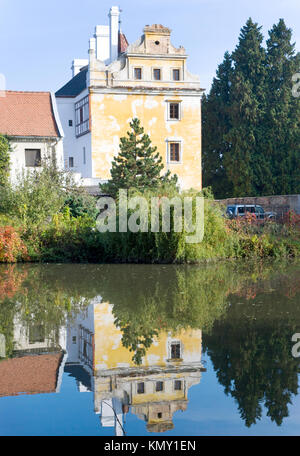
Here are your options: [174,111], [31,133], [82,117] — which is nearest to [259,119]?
[174,111]

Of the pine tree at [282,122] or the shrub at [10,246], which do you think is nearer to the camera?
the shrub at [10,246]

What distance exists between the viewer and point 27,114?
3306 centimetres

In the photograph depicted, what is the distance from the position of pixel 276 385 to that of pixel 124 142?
2317 cm

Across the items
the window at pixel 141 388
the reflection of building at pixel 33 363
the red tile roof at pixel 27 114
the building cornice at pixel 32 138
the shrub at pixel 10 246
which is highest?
the red tile roof at pixel 27 114

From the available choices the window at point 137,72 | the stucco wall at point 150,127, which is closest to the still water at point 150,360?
the stucco wall at point 150,127

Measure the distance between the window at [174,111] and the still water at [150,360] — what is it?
26147 millimetres

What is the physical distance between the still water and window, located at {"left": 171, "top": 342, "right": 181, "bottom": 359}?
2cm

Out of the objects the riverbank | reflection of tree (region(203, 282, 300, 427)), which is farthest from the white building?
reflection of tree (region(203, 282, 300, 427))

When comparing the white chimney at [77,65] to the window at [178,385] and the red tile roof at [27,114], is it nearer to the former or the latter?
the red tile roof at [27,114]

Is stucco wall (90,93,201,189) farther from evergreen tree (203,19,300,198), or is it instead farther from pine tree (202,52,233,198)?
pine tree (202,52,233,198)

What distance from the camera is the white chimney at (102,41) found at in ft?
142

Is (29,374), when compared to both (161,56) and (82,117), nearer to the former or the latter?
(161,56)
